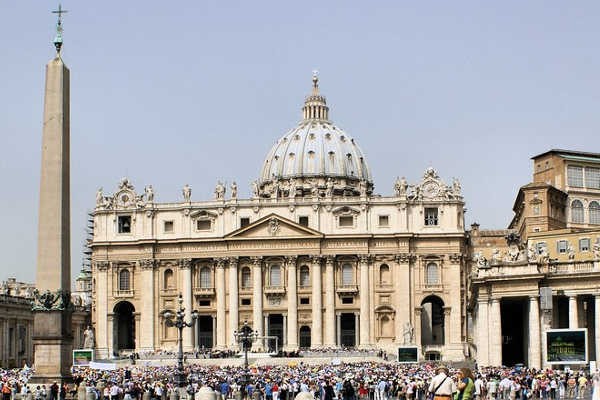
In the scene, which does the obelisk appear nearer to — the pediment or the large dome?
the pediment

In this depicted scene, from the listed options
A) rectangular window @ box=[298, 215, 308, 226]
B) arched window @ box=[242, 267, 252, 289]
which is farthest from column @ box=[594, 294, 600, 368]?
arched window @ box=[242, 267, 252, 289]

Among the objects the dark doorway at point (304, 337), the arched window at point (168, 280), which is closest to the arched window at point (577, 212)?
the dark doorway at point (304, 337)

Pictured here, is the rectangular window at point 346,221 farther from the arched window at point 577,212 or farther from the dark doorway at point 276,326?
the arched window at point 577,212

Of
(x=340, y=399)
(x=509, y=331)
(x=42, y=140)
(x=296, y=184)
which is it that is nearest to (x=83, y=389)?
(x=42, y=140)

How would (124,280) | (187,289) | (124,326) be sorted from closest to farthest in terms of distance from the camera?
(187,289) → (124,280) → (124,326)

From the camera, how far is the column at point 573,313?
52925 mm

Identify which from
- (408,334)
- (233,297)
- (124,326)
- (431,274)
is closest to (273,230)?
(233,297)

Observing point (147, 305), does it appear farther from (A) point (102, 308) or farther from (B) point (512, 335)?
(B) point (512, 335)

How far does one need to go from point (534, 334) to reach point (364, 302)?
47.0m

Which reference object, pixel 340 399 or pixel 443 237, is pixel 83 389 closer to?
pixel 340 399

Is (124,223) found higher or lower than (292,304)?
higher

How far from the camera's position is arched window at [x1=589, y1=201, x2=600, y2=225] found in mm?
83375

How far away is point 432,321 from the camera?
10994cm

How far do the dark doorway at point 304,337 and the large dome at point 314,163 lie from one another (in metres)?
32.5
